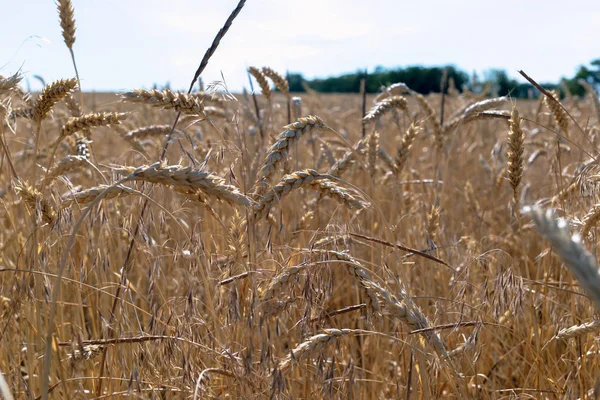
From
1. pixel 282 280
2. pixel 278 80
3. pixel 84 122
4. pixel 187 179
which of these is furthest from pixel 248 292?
pixel 278 80

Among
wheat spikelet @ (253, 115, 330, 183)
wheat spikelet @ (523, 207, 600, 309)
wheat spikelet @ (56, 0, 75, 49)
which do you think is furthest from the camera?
wheat spikelet @ (56, 0, 75, 49)

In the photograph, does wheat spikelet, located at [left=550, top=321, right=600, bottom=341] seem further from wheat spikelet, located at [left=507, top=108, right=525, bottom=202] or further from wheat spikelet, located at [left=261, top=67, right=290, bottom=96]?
wheat spikelet, located at [left=261, top=67, right=290, bottom=96]

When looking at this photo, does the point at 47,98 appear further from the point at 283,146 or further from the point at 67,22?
the point at 283,146

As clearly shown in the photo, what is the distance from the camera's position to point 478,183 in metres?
4.45

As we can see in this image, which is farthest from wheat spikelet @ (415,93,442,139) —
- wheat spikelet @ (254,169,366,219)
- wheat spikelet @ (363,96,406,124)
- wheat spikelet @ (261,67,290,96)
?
wheat spikelet @ (254,169,366,219)

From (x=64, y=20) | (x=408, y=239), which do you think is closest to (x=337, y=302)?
(x=408, y=239)

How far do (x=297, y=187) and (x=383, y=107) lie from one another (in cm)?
120

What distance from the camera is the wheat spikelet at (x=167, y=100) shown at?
4.46ft

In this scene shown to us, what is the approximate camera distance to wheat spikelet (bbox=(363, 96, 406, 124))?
2.15 m

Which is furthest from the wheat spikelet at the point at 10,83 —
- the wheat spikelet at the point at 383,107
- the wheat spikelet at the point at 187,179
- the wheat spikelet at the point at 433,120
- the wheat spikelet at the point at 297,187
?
the wheat spikelet at the point at 433,120

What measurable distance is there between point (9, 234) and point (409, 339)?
195 cm

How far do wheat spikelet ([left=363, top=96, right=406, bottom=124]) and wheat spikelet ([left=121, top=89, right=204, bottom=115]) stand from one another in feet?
2.91

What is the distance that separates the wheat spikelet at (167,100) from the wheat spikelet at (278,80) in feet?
4.37

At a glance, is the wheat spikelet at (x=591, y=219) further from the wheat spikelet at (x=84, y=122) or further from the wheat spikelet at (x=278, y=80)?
the wheat spikelet at (x=278, y=80)
